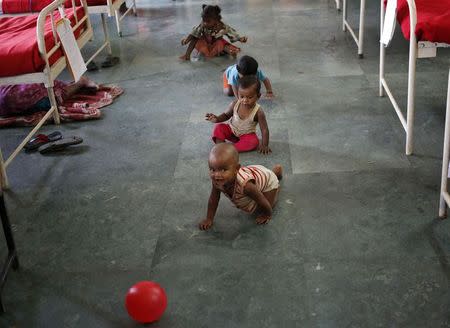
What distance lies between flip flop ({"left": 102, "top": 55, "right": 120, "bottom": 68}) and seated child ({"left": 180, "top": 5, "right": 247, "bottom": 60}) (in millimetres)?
587

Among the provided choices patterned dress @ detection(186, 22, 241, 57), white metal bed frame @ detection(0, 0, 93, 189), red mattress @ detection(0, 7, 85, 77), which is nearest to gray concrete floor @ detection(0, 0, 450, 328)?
white metal bed frame @ detection(0, 0, 93, 189)

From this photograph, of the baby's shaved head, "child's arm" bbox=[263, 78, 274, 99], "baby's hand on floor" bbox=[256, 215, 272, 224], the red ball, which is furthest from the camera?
"child's arm" bbox=[263, 78, 274, 99]

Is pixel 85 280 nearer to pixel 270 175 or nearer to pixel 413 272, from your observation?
pixel 270 175

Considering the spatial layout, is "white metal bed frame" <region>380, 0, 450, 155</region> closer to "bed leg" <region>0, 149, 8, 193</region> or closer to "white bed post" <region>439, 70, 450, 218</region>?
"white bed post" <region>439, 70, 450, 218</region>

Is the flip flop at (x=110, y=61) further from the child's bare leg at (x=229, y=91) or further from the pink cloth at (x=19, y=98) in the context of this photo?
the child's bare leg at (x=229, y=91)

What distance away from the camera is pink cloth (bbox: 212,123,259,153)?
355cm

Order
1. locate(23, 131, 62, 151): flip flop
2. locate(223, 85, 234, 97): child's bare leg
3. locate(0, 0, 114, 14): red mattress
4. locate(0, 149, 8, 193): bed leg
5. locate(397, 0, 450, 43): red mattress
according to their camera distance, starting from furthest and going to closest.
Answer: locate(0, 0, 114, 14): red mattress → locate(223, 85, 234, 97): child's bare leg → locate(23, 131, 62, 151): flip flop → locate(0, 149, 8, 193): bed leg → locate(397, 0, 450, 43): red mattress

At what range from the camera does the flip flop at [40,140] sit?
377 cm

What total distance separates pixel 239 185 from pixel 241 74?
4.70ft

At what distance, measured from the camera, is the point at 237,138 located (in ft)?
11.9

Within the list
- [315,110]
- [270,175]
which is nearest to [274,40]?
[315,110]

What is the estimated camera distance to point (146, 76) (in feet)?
16.4

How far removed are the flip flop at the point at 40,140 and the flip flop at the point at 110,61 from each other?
152 cm

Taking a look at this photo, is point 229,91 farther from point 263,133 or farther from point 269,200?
point 269,200
